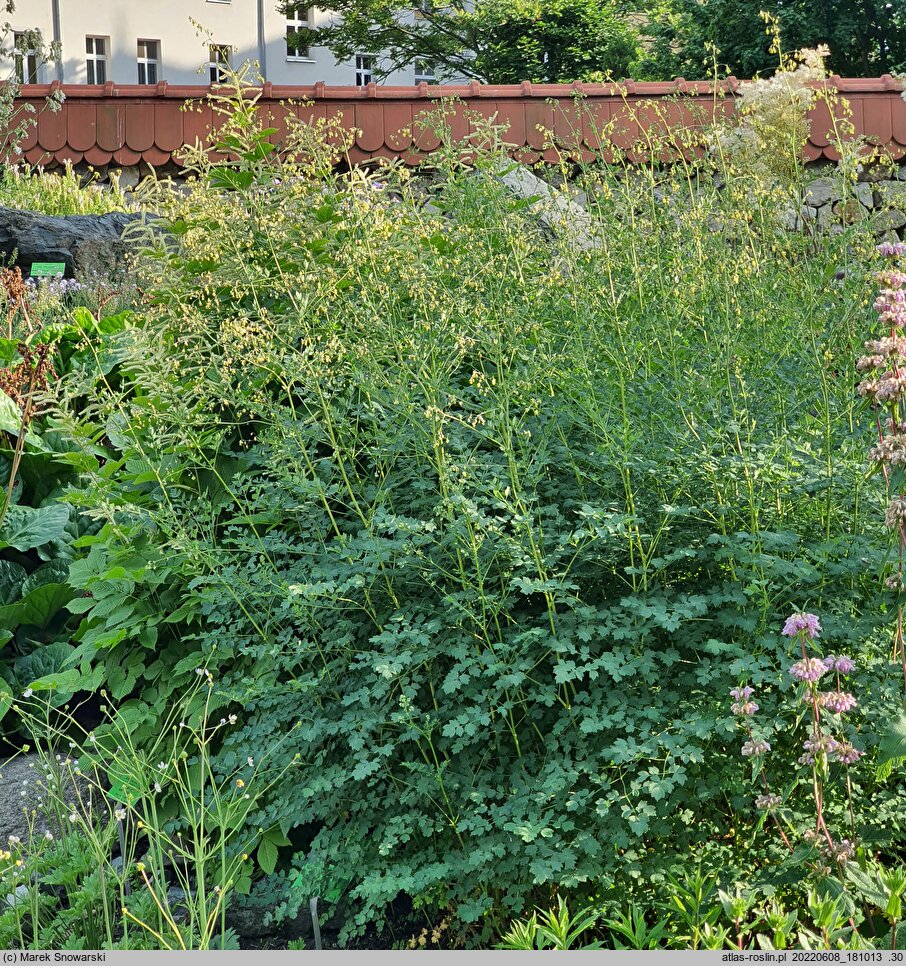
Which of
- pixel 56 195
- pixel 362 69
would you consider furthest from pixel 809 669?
pixel 362 69

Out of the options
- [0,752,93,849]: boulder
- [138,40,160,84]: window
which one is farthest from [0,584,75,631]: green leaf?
[138,40,160,84]: window

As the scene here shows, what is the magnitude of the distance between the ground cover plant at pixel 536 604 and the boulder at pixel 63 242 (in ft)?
18.3

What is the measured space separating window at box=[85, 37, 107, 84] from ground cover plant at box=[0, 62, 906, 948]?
26.4 m

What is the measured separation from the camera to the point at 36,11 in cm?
2522

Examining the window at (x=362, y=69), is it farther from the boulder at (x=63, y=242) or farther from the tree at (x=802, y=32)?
the boulder at (x=63, y=242)

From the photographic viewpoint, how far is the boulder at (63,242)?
867 cm

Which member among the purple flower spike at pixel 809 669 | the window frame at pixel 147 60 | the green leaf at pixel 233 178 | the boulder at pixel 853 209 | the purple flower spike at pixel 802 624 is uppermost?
the window frame at pixel 147 60

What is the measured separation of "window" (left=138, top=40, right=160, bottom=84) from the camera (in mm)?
27319

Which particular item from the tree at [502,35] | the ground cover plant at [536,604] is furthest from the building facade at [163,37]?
the ground cover plant at [536,604]

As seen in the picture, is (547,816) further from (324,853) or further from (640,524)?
(640,524)

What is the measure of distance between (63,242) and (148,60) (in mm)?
21318

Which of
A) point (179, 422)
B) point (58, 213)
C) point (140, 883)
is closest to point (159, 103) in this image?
point (58, 213)
